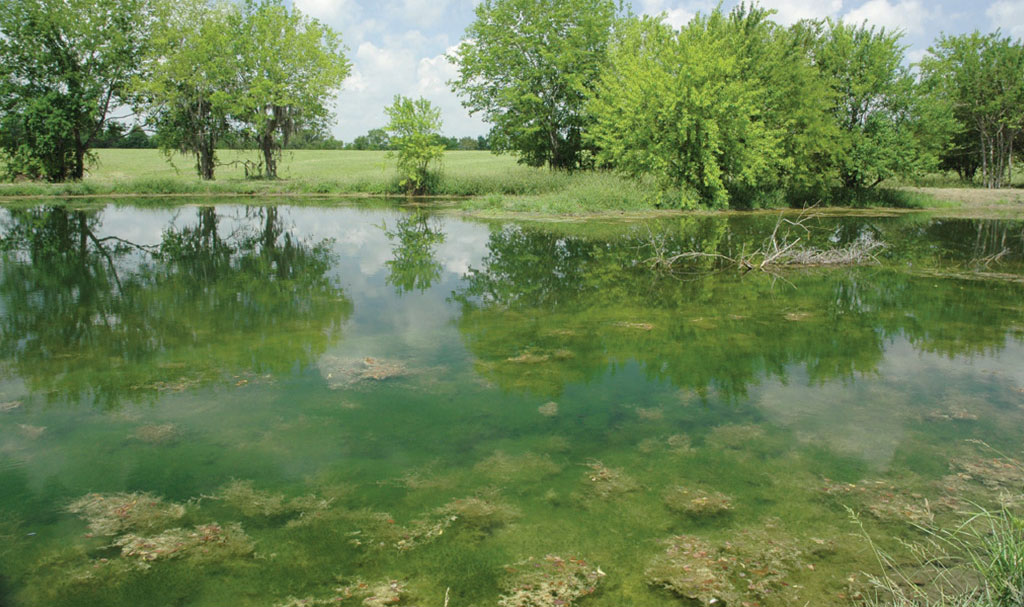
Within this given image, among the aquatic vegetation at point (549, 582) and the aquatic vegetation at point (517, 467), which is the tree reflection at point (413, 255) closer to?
the aquatic vegetation at point (517, 467)

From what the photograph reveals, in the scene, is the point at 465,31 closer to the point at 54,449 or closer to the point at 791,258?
the point at 791,258

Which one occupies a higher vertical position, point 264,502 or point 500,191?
point 500,191

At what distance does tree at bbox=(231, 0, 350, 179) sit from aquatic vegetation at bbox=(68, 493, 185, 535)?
34062 millimetres

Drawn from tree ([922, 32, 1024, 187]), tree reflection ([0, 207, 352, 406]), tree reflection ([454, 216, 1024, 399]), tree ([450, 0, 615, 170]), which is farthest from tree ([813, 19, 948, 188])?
tree reflection ([0, 207, 352, 406])

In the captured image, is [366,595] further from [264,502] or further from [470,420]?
[470,420]

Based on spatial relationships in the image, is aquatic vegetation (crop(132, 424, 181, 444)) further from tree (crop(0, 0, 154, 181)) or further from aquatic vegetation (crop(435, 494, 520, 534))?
tree (crop(0, 0, 154, 181))

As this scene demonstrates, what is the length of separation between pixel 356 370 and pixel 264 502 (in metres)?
2.50

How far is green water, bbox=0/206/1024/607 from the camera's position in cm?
339

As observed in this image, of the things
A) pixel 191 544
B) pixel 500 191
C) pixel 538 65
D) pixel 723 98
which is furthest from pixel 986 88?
pixel 191 544

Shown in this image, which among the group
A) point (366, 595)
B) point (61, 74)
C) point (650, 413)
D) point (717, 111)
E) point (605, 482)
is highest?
point (61, 74)

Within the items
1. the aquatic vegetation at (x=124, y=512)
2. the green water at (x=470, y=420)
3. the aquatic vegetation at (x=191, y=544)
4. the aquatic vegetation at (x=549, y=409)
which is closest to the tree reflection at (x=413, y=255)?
the green water at (x=470, y=420)

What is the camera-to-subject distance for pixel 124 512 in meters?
3.78

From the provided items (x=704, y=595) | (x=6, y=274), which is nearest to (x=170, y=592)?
(x=704, y=595)

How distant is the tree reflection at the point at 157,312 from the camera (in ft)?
20.3
